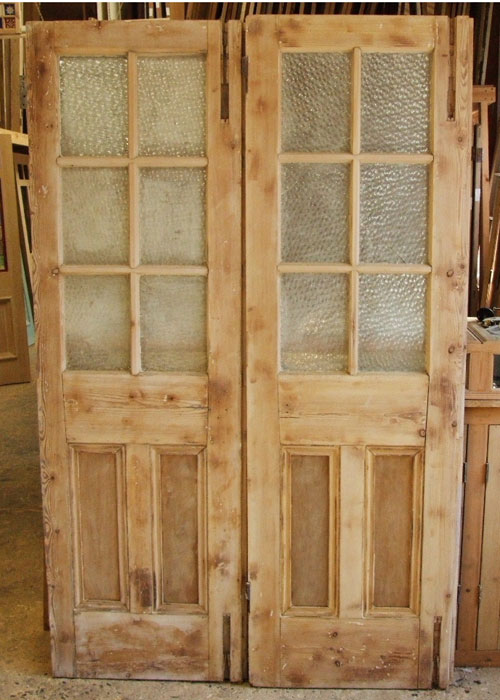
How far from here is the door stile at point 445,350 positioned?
2377 mm

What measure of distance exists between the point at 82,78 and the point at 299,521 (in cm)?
155

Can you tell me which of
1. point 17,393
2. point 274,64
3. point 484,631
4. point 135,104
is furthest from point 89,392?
point 17,393

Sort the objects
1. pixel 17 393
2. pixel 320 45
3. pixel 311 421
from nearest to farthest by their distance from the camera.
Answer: pixel 320 45 → pixel 311 421 → pixel 17 393

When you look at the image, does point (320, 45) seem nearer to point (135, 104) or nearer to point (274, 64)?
point (274, 64)

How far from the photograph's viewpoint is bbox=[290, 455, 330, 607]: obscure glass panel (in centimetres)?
258

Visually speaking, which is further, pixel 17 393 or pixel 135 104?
pixel 17 393

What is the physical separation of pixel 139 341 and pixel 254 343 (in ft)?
1.20

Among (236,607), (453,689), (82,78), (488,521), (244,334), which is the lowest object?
(453,689)

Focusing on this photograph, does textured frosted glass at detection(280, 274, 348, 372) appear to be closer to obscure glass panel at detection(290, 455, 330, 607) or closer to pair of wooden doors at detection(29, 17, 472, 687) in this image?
pair of wooden doors at detection(29, 17, 472, 687)

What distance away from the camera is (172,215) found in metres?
2.49

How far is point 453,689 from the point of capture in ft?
8.75

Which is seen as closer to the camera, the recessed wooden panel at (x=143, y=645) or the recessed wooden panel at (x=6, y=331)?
the recessed wooden panel at (x=143, y=645)

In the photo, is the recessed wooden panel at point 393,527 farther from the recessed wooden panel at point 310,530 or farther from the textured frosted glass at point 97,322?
the textured frosted glass at point 97,322

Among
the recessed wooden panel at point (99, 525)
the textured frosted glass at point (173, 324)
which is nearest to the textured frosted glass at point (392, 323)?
the textured frosted glass at point (173, 324)
